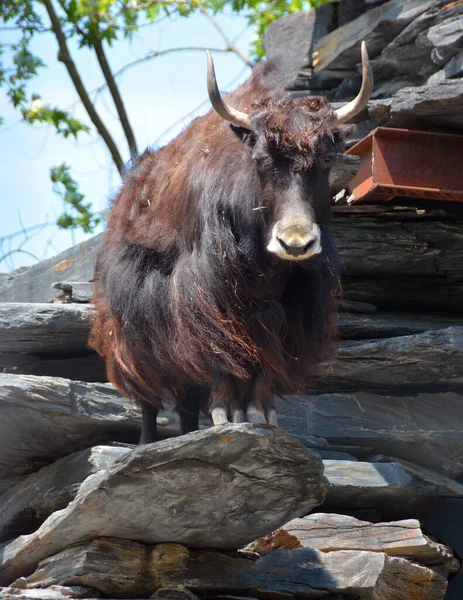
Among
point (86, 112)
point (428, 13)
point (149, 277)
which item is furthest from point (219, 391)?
point (86, 112)

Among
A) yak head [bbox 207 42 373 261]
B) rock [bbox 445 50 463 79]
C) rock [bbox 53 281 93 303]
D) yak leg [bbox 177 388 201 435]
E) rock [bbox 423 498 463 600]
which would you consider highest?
rock [bbox 445 50 463 79]

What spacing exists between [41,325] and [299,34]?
350 cm

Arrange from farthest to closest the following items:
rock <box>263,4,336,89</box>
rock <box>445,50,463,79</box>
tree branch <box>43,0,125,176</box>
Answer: tree branch <box>43,0,125,176</box> < rock <box>263,4,336,89</box> < rock <box>445,50,463,79</box>

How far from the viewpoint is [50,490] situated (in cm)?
567

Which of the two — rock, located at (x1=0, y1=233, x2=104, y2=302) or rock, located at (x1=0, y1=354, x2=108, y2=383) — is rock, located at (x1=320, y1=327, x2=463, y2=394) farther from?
rock, located at (x1=0, y1=233, x2=104, y2=302)

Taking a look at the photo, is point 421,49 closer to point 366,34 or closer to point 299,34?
point 366,34

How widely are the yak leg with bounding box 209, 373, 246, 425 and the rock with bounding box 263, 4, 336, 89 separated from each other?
389 cm

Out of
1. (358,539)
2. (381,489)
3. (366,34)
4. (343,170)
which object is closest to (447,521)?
(381,489)

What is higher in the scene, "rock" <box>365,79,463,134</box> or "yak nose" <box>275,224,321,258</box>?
"rock" <box>365,79,463,134</box>

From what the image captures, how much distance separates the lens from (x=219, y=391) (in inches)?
191

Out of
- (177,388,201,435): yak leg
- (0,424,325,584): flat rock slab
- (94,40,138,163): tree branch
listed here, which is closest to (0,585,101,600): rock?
(0,424,325,584): flat rock slab

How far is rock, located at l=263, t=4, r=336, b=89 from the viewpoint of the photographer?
8000mm

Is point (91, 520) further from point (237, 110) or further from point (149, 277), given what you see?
point (237, 110)

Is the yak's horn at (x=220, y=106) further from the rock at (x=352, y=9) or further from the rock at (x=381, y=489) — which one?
the rock at (x=352, y=9)
